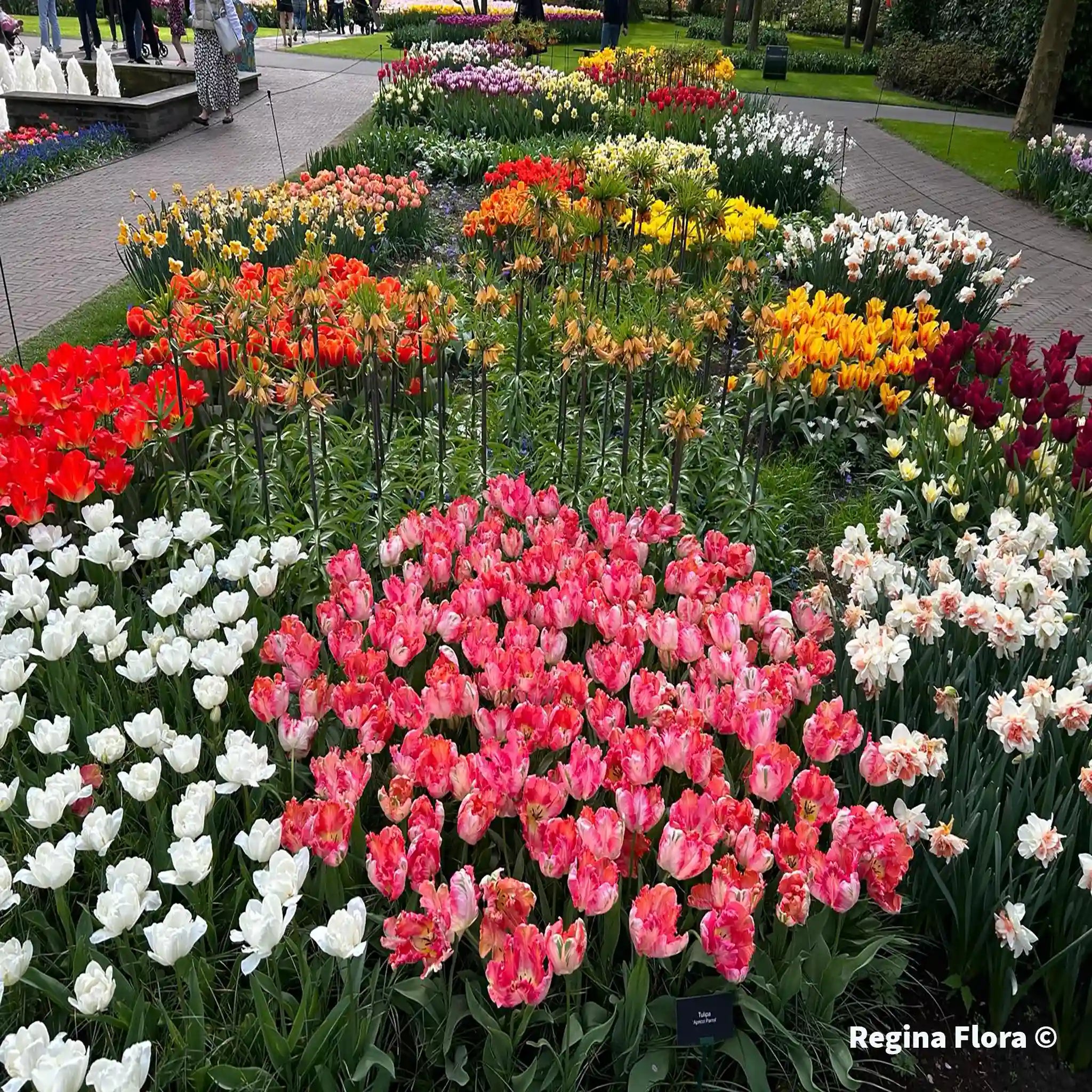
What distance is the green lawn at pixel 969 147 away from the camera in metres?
12.5

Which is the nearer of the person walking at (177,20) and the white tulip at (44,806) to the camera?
the white tulip at (44,806)

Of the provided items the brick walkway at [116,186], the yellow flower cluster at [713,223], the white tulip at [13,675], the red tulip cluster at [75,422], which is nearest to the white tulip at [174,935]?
the white tulip at [13,675]

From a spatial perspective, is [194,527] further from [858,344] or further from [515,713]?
[858,344]

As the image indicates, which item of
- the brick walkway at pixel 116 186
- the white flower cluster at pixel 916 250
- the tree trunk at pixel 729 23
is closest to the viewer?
the white flower cluster at pixel 916 250

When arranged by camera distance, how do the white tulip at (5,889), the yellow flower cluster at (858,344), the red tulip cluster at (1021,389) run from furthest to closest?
the yellow flower cluster at (858,344) < the red tulip cluster at (1021,389) < the white tulip at (5,889)

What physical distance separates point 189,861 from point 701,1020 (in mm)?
958

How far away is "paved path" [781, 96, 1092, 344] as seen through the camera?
7.62 m

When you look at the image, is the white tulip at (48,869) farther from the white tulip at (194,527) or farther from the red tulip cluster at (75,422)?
Result: the red tulip cluster at (75,422)

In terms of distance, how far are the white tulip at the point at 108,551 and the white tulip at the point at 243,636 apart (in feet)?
1.86

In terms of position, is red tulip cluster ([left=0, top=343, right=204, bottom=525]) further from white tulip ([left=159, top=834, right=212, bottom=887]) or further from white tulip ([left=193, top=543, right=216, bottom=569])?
white tulip ([left=159, top=834, right=212, bottom=887])

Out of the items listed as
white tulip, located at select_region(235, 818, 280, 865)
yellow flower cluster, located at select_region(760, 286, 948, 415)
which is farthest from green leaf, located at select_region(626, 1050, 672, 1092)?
yellow flower cluster, located at select_region(760, 286, 948, 415)

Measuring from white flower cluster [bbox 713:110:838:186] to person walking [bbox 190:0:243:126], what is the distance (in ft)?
21.2

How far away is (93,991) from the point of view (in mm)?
1629

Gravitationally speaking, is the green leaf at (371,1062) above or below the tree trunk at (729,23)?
below
